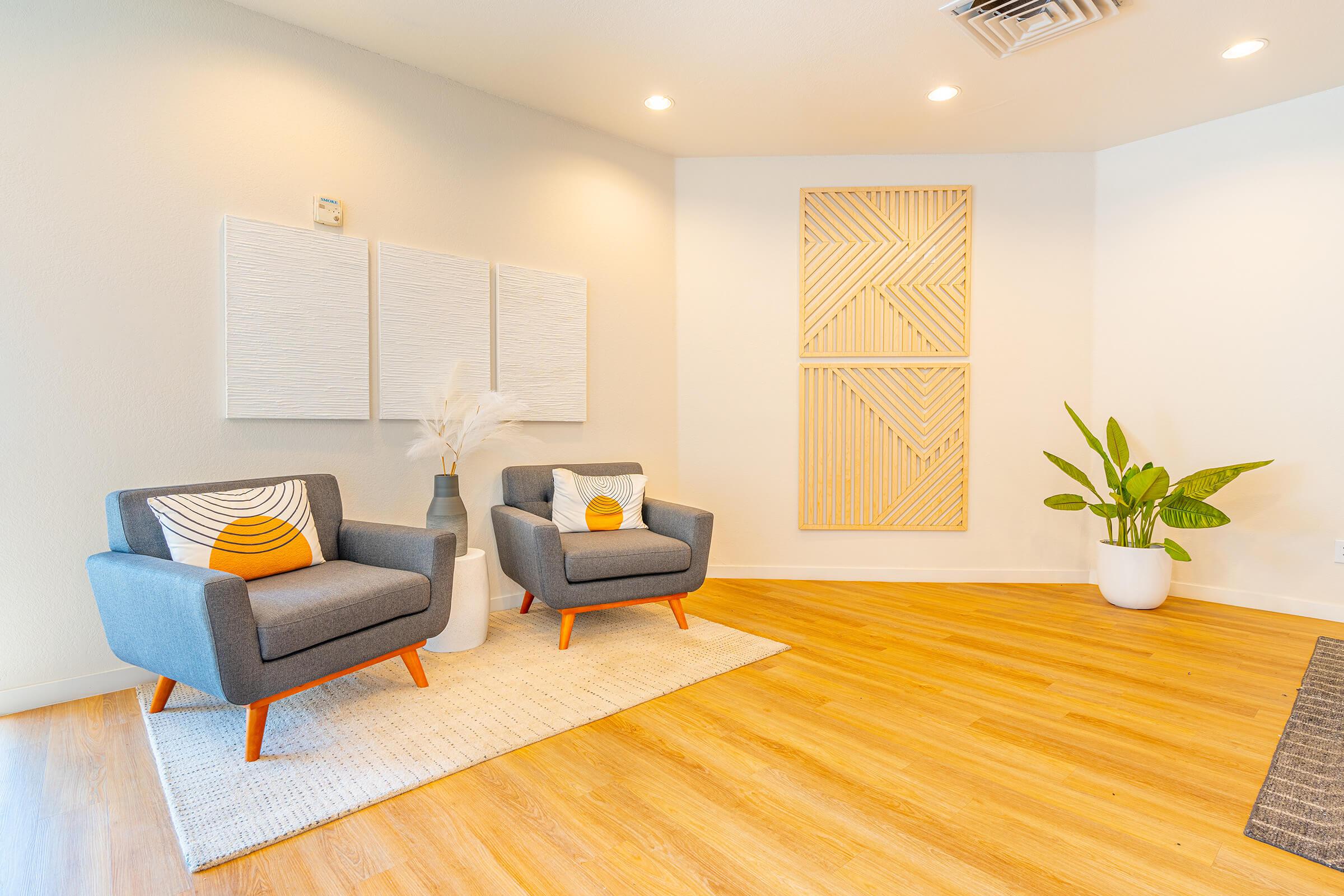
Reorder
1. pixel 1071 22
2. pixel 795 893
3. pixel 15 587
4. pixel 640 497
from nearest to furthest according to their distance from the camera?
1. pixel 795 893
2. pixel 15 587
3. pixel 1071 22
4. pixel 640 497

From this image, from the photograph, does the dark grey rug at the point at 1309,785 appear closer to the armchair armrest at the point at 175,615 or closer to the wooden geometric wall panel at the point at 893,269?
the wooden geometric wall panel at the point at 893,269

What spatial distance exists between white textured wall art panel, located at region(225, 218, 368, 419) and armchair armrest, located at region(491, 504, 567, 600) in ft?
2.67

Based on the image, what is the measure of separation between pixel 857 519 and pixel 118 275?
3757mm

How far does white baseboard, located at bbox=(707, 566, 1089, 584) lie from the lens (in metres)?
4.37

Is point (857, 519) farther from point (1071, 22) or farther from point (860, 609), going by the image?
point (1071, 22)

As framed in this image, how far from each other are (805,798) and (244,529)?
1.96 metres

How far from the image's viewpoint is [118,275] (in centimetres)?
256

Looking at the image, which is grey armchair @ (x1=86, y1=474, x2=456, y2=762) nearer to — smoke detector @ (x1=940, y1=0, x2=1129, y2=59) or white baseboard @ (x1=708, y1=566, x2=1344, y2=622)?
white baseboard @ (x1=708, y1=566, x2=1344, y2=622)

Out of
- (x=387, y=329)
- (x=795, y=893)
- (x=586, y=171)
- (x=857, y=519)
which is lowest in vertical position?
(x=795, y=893)

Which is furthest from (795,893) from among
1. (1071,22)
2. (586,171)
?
(586,171)

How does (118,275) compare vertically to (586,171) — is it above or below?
below

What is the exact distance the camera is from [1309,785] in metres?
1.94

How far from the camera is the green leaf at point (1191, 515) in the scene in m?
3.50

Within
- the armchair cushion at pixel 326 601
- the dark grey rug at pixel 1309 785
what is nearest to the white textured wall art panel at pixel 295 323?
the armchair cushion at pixel 326 601
